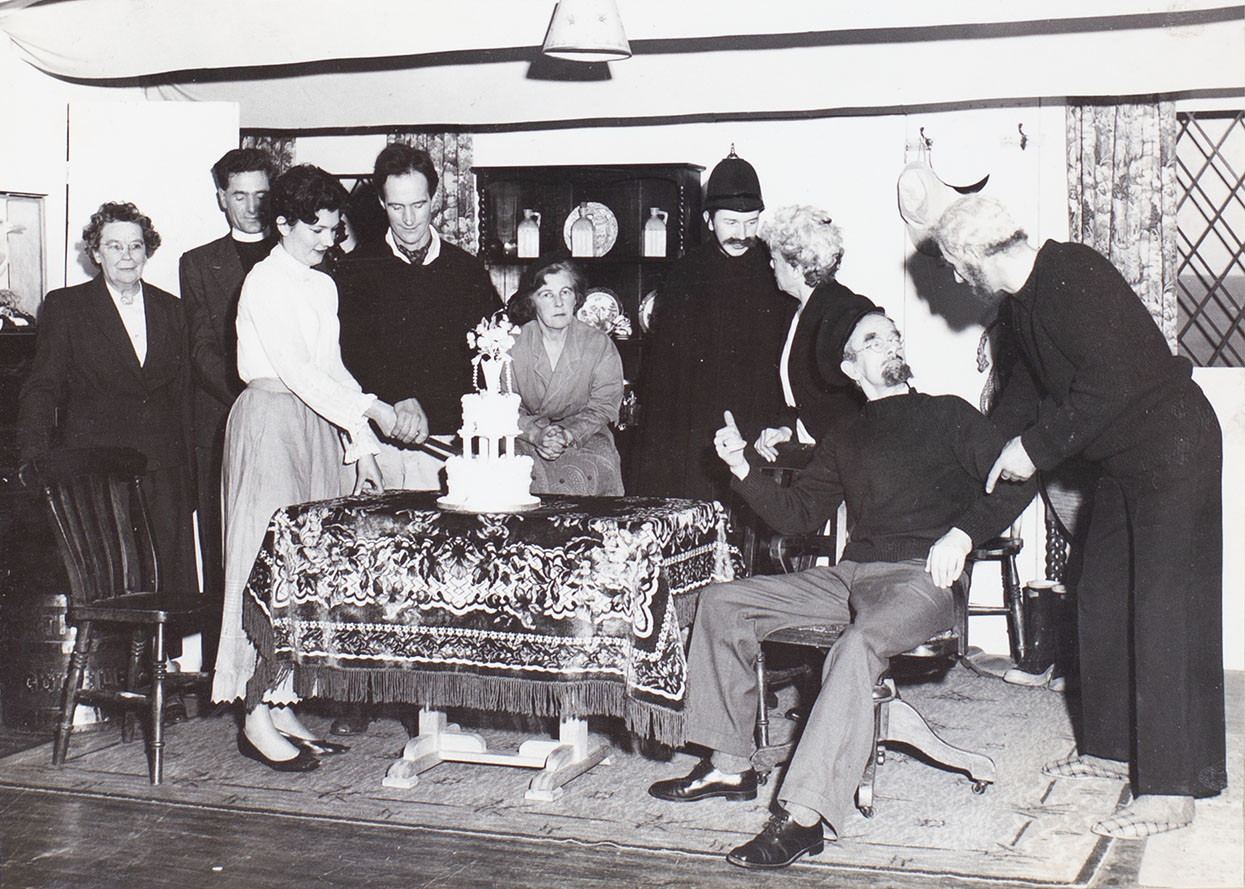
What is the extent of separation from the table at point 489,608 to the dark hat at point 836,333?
97 cm

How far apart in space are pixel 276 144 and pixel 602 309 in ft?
6.50

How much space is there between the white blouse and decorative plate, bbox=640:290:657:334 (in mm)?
2143

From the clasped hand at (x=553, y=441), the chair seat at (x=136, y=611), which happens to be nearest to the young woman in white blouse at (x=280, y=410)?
the chair seat at (x=136, y=611)

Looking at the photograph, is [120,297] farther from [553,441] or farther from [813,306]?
[813,306]

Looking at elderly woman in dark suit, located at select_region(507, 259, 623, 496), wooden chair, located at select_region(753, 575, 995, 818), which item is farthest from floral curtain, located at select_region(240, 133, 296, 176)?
wooden chair, located at select_region(753, 575, 995, 818)

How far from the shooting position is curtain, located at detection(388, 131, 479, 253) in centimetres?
639

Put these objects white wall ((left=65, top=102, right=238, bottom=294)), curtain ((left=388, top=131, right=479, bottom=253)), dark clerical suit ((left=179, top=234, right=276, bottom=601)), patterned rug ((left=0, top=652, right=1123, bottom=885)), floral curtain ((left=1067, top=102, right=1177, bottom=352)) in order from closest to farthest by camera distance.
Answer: patterned rug ((left=0, top=652, right=1123, bottom=885)) → dark clerical suit ((left=179, top=234, right=276, bottom=601)) → white wall ((left=65, top=102, right=238, bottom=294)) → floral curtain ((left=1067, top=102, right=1177, bottom=352)) → curtain ((left=388, top=131, right=479, bottom=253))

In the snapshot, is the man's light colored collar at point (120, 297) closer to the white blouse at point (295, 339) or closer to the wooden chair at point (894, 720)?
the white blouse at point (295, 339)

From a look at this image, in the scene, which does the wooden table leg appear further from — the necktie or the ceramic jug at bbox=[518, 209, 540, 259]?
the ceramic jug at bbox=[518, 209, 540, 259]

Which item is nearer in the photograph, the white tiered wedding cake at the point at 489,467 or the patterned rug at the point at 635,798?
the patterned rug at the point at 635,798

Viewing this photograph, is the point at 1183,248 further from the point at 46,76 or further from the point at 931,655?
the point at 46,76

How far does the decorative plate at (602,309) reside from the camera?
19.7 feet

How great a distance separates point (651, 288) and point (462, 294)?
1.60 metres

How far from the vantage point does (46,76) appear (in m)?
5.32
